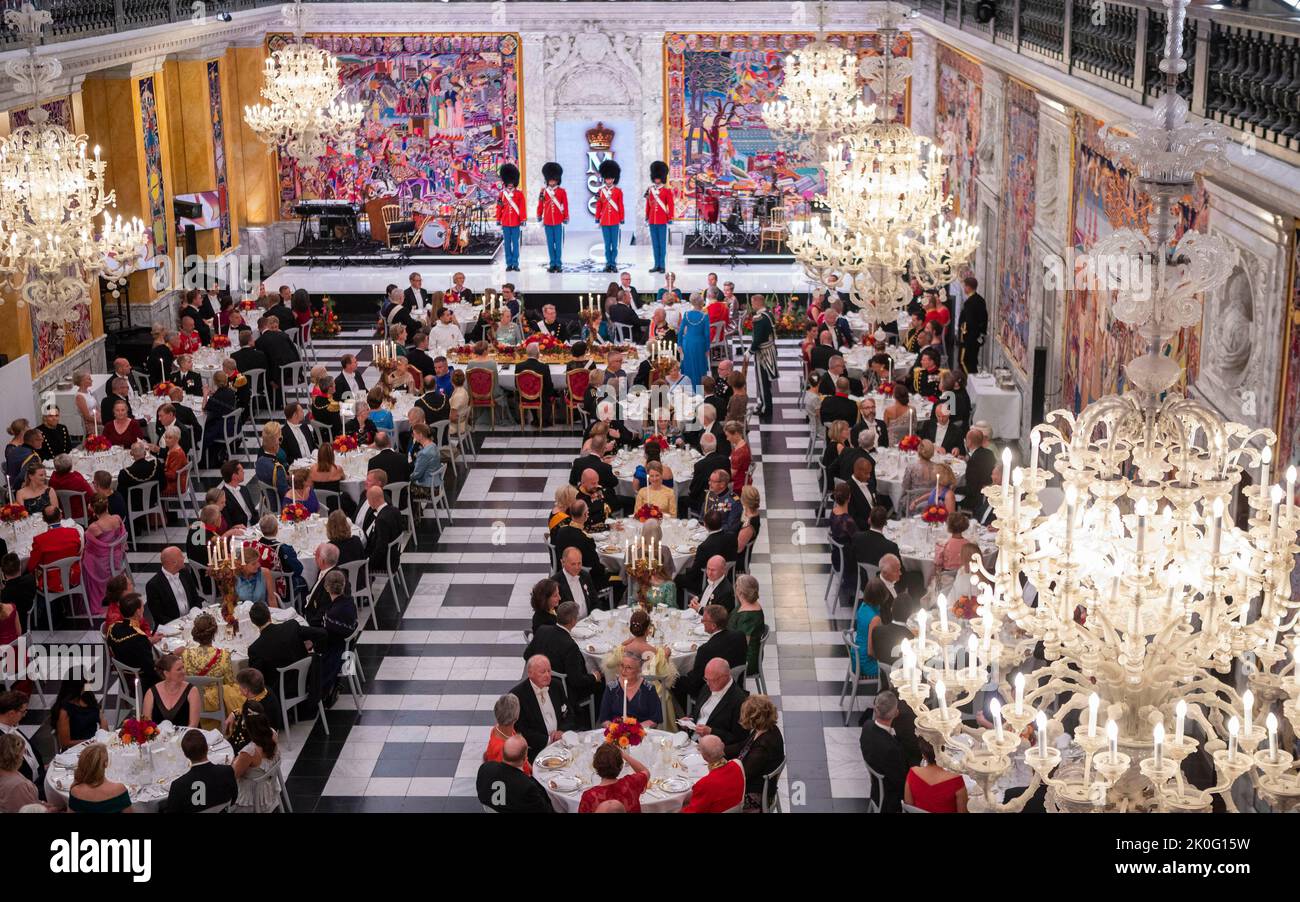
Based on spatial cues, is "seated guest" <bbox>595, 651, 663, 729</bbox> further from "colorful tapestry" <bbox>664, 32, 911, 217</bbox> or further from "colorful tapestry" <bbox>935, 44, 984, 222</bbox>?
"colorful tapestry" <bbox>664, 32, 911, 217</bbox>

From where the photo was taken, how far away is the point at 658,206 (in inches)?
1037

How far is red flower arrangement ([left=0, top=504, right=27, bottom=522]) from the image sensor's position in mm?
12828

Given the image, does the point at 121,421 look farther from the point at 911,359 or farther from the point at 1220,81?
the point at 1220,81

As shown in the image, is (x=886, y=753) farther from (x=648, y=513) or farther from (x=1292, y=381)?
(x=648, y=513)

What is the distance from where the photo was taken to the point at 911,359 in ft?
62.2

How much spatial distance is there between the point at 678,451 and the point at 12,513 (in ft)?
20.9

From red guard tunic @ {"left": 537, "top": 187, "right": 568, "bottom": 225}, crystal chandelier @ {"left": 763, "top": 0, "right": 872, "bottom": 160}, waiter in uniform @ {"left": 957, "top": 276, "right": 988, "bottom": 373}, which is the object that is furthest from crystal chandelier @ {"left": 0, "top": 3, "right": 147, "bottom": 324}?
red guard tunic @ {"left": 537, "top": 187, "right": 568, "bottom": 225}

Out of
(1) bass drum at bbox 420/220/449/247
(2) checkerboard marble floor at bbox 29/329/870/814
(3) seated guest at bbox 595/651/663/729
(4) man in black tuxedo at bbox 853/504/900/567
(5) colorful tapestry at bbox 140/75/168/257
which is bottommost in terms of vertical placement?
(2) checkerboard marble floor at bbox 29/329/870/814

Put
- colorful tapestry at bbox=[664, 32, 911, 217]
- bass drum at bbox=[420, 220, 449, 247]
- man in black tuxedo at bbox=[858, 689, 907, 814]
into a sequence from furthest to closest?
colorful tapestry at bbox=[664, 32, 911, 217], bass drum at bbox=[420, 220, 449, 247], man in black tuxedo at bbox=[858, 689, 907, 814]

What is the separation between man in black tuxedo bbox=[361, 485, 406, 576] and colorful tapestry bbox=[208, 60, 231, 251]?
13.4 meters

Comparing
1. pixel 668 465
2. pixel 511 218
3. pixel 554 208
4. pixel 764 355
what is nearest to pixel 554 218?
pixel 554 208

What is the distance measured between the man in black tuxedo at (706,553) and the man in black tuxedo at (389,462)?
3570 mm

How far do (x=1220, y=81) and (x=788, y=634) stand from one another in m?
6.19
